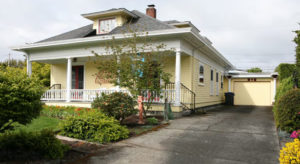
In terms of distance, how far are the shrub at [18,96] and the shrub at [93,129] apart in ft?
6.53

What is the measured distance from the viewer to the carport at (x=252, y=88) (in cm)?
2064

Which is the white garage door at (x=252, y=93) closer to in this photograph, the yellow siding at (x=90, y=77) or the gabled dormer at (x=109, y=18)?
the gabled dormer at (x=109, y=18)

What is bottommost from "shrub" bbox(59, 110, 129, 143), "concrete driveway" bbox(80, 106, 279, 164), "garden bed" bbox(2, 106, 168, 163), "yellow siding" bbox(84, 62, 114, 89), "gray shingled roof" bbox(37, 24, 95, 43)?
"concrete driveway" bbox(80, 106, 279, 164)

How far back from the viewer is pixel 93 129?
20.7 ft

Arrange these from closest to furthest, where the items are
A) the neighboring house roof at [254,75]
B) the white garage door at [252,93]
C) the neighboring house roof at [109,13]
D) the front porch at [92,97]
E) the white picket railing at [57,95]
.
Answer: the front porch at [92,97] < the neighboring house roof at [109,13] < the white picket railing at [57,95] < the neighboring house roof at [254,75] < the white garage door at [252,93]

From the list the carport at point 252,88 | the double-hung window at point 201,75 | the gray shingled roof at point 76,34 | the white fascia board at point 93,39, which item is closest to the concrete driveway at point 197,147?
the white fascia board at point 93,39

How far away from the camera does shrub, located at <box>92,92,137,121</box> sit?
25.4 feet

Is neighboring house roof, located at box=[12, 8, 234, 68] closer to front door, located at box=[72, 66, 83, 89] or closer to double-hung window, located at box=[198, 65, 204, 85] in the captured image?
double-hung window, located at box=[198, 65, 204, 85]

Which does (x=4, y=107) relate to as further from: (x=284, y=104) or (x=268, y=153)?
(x=284, y=104)

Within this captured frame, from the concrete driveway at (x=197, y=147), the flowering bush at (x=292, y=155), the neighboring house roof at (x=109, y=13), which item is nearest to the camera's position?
the flowering bush at (x=292, y=155)

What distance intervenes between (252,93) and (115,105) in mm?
16889

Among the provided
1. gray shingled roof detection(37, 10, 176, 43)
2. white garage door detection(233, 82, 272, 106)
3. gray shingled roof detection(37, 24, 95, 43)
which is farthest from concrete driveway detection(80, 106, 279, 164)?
white garage door detection(233, 82, 272, 106)

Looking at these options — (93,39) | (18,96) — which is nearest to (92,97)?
(93,39)

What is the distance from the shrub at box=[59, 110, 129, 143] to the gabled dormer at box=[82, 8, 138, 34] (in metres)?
9.15
